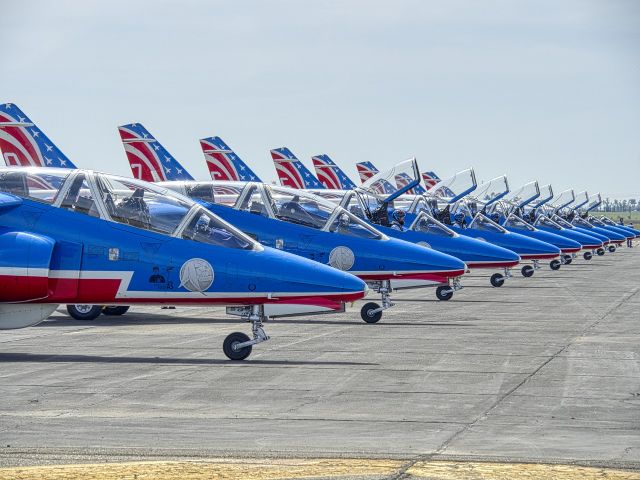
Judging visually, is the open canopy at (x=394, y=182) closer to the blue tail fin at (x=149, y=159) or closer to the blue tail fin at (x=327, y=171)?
the blue tail fin at (x=149, y=159)

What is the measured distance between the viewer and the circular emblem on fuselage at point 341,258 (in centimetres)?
2639

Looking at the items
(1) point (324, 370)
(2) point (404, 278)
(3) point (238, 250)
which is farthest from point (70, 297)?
(2) point (404, 278)

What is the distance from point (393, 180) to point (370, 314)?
10000 mm

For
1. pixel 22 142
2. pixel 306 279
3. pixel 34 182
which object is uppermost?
pixel 22 142

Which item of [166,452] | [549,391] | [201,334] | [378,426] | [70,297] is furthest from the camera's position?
[201,334]

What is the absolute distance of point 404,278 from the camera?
1077 inches

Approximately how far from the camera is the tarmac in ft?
33.0

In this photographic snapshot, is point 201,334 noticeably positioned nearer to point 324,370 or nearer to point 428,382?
point 324,370

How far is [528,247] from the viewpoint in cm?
4566

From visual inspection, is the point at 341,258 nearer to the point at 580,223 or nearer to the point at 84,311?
the point at 84,311

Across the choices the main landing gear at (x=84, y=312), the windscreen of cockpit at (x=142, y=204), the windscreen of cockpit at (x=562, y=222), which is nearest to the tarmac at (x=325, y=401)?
the main landing gear at (x=84, y=312)

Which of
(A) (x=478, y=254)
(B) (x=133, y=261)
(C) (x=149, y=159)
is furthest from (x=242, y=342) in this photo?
(C) (x=149, y=159)

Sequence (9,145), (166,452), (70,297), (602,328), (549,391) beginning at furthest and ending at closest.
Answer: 1. (9,145)
2. (602,328)
3. (70,297)
4. (549,391)
5. (166,452)

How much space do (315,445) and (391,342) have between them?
10.0 meters
